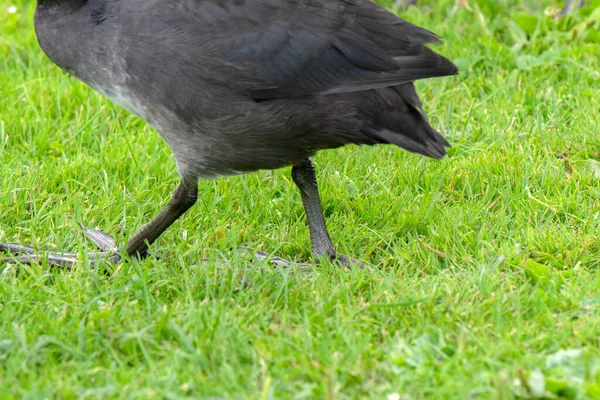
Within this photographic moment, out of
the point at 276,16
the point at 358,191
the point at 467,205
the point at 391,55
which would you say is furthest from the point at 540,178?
the point at 276,16

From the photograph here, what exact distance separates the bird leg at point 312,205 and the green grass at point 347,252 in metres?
0.13

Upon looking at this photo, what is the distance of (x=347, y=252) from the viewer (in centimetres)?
398

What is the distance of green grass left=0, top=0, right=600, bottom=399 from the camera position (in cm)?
290

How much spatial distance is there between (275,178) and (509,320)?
1729mm

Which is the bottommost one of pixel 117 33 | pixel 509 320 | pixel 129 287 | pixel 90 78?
pixel 129 287

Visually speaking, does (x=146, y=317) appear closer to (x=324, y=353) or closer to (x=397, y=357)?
(x=324, y=353)

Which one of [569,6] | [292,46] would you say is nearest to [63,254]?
[292,46]

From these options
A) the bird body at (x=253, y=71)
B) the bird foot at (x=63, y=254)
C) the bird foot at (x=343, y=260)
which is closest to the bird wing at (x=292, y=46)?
the bird body at (x=253, y=71)

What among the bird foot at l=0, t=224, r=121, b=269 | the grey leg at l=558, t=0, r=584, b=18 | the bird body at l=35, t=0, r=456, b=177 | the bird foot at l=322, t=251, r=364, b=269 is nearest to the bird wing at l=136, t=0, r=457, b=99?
the bird body at l=35, t=0, r=456, b=177

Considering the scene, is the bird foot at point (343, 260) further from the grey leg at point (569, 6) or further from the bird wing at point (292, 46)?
the grey leg at point (569, 6)

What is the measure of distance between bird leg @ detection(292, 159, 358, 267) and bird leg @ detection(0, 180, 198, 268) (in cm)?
50

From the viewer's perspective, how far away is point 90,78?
3652mm

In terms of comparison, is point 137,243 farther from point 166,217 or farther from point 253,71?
point 253,71

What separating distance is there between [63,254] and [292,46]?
4.59ft
